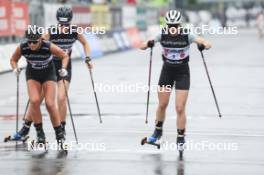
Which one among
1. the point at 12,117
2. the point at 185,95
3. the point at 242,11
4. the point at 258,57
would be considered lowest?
the point at 242,11

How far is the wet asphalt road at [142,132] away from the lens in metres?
11.3

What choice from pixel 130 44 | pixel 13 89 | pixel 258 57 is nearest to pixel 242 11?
pixel 130 44

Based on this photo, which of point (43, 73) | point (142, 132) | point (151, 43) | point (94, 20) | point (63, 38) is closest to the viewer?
point (43, 73)

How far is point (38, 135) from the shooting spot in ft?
42.5

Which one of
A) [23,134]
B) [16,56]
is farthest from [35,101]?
[23,134]

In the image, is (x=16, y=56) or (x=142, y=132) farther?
(x=142, y=132)

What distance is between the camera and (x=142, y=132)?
585 inches

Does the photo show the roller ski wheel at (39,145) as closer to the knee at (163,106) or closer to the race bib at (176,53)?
the knee at (163,106)

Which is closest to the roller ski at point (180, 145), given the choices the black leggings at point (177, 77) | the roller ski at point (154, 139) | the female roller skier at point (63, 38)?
the roller ski at point (154, 139)

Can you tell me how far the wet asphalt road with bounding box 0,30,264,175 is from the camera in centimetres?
1133

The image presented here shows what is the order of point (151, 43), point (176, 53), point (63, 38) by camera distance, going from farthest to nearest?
point (63, 38), point (151, 43), point (176, 53)

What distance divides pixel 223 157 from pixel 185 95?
1028mm

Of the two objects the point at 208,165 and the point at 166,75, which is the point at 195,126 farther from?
the point at 208,165

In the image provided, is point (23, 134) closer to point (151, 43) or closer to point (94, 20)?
point (151, 43)
